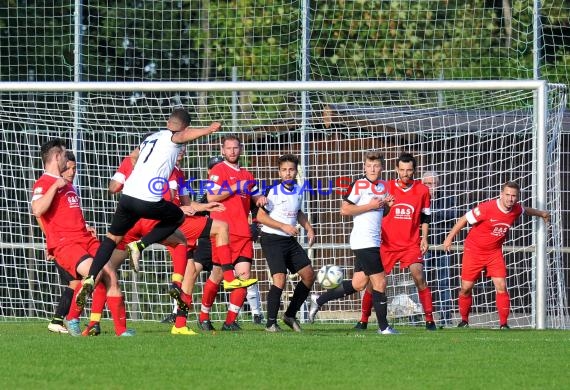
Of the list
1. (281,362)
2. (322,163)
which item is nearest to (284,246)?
(322,163)

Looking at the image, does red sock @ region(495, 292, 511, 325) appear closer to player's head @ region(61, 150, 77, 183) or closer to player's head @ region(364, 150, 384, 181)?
player's head @ region(364, 150, 384, 181)

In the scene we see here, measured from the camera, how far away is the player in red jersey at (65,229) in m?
10.4

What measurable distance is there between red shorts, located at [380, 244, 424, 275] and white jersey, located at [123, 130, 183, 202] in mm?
3667

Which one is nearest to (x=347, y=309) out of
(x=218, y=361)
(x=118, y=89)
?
(x=118, y=89)

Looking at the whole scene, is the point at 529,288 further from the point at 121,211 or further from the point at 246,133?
the point at 121,211

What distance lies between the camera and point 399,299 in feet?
48.2

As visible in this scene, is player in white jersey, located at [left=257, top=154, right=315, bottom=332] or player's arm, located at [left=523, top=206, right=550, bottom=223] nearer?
player in white jersey, located at [left=257, top=154, right=315, bottom=332]

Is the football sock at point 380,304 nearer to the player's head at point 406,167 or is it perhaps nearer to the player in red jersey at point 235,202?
the player in red jersey at point 235,202

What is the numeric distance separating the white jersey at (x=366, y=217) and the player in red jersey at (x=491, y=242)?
1.77 m

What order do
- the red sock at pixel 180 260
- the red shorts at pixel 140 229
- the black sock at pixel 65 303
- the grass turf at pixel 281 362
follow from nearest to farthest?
the grass turf at pixel 281 362 → the red sock at pixel 180 260 → the black sock at pixel 65 303 → the red shorts at pixel 140 229

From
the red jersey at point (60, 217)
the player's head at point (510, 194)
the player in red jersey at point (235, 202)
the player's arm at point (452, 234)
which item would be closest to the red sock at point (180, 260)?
the player in red jersey at point (235, 202)

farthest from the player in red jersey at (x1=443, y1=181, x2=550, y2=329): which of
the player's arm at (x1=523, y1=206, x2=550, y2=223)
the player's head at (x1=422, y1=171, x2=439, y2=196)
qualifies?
the player's head at (x1=422, y1=171, x2=439, y2=196)

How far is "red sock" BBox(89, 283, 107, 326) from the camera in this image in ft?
34.8

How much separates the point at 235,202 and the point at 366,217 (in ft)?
4.94
